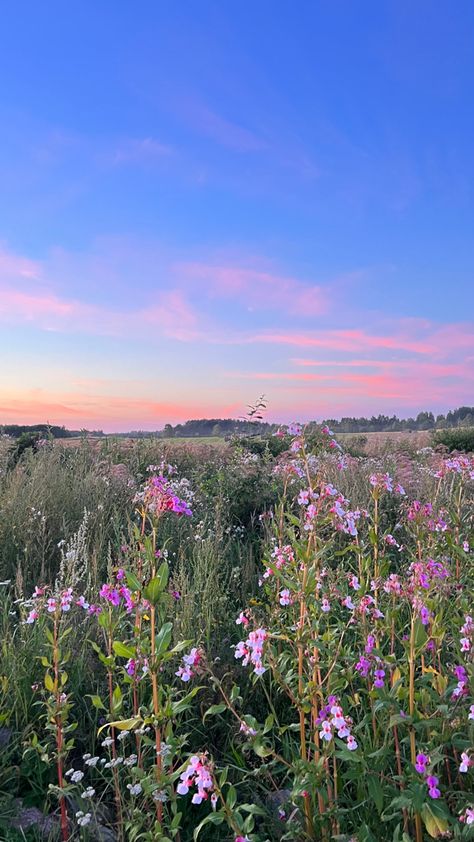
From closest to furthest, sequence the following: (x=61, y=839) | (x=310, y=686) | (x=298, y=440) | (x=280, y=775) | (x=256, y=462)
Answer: (x=310, y=686) → (x=61, y=839) → (x=298, y=440) → (x=280, y=775) → (x=256, y=462)

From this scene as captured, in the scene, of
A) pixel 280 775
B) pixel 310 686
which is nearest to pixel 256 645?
pixel 310 686

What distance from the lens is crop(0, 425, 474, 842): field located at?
6.14ft

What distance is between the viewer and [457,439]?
54.3 ft

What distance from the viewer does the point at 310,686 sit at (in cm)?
200

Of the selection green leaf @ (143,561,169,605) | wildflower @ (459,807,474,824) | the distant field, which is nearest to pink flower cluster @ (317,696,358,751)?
wildflower @ (459,807,474,824)

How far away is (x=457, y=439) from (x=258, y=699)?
48.5 feet

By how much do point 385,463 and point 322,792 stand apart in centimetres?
645

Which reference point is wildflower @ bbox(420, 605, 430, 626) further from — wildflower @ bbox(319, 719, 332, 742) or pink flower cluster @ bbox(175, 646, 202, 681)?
pink flower cluster @ bbox(175, 646, 202, 681)

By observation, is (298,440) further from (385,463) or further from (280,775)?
(385,463)


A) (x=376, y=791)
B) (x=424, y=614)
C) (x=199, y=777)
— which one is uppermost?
(x=424, y=614)

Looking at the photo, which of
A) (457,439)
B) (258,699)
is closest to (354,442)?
(457,439)

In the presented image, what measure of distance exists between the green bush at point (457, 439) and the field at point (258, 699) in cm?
1301

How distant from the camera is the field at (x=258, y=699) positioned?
1870mm

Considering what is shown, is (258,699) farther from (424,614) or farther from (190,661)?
(424,614)
